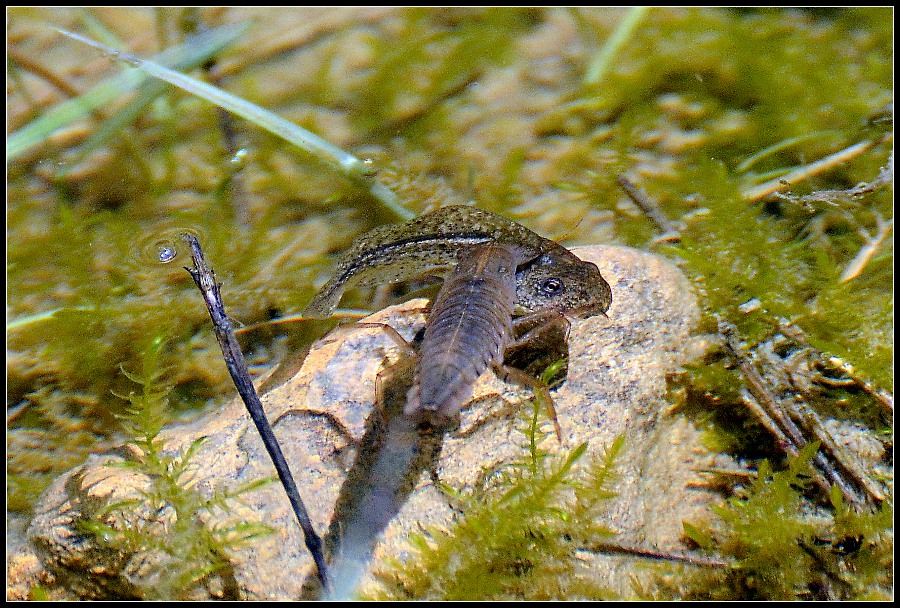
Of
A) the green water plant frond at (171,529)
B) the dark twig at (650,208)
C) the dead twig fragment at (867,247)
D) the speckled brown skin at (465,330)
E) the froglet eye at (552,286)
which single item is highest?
the speckled brown skin at (465,330)

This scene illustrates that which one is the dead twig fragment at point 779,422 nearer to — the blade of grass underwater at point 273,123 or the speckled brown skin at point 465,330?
the speckled brown skin at point 465,330

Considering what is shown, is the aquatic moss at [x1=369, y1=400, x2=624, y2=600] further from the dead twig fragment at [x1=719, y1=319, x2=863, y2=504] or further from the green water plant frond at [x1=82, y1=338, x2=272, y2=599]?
the dead twig fragment at [x1=719, y1=319, x2=863, y2=504]

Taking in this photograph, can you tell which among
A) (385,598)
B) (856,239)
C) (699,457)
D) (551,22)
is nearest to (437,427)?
(385,598)

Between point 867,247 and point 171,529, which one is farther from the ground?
point 867,247

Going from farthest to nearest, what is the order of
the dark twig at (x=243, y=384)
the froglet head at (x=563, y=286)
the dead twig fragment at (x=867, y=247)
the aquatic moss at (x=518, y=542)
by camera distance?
the dead twig fragment at (x=867, y=247) < the froglet head at (x=563, y=286) < the aquatic moss at (x=518, y=542) < the dark twig at (x=243, y=384)

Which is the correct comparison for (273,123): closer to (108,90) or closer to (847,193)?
(108,90)

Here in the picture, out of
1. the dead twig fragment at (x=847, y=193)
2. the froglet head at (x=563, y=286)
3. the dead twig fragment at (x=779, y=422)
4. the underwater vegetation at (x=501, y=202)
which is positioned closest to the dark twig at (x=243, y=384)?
the underwater vegetation at (x=501, y=202)

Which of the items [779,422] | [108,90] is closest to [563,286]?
[779,422]

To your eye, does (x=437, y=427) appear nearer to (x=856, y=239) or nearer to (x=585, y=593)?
(x=585, y=593)
